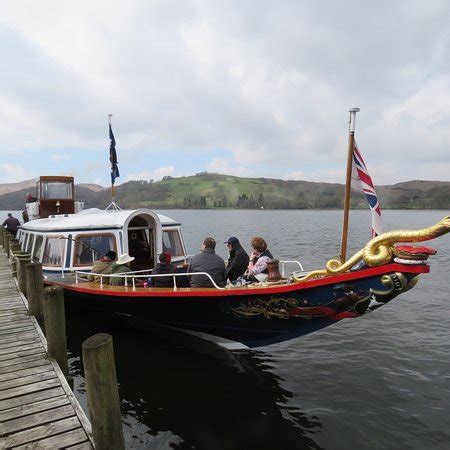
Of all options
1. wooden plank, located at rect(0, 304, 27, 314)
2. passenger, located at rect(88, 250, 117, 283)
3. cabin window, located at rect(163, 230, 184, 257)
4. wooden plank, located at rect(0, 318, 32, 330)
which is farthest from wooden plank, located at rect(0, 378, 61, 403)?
cabin window, located at rect(163, 230, 184, 257)

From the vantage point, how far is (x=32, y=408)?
4.82 meters

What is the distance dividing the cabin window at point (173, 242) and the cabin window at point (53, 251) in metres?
3.19

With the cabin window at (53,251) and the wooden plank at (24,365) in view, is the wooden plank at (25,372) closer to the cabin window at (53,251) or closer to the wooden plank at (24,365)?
the wooden plank at (24,365)

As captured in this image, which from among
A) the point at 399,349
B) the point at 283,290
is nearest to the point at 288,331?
the point at 283,290

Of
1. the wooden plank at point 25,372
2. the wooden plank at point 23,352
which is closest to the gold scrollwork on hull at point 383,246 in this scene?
the wooden plank at point 25,372

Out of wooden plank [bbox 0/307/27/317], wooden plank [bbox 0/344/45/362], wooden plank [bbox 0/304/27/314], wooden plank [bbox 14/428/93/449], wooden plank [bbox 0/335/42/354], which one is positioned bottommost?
wooden plank [bbox 14/428/93/449]

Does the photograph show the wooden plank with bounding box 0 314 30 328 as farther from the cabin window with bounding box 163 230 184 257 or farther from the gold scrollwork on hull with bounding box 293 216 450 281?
the gold scrollwork on hull with bounding box 293 216 450 281

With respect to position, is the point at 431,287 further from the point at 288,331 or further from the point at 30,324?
the point at 30,324

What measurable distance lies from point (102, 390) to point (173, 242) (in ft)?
30.3

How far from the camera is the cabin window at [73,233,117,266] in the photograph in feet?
38.3

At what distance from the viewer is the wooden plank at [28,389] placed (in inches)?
201

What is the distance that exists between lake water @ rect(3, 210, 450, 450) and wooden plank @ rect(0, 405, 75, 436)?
241 cm

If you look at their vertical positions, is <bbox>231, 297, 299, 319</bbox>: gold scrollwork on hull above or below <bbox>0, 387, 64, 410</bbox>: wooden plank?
above

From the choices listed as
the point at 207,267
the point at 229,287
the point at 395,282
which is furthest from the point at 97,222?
the point at 395,282
